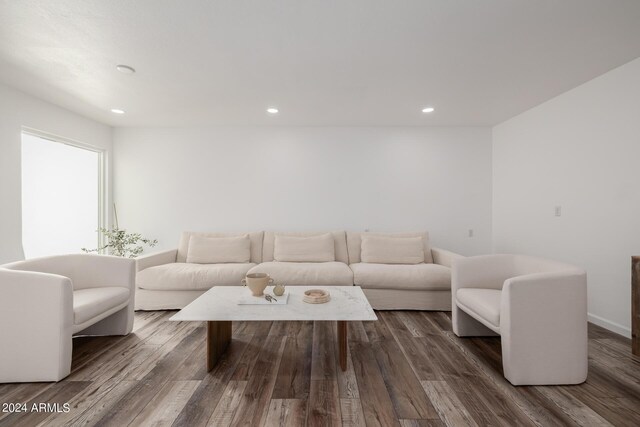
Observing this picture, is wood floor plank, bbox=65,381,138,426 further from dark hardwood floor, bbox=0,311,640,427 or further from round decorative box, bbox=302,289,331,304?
round decorative box, bbox=302,289,331,304

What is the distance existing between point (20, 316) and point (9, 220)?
1.64 meters

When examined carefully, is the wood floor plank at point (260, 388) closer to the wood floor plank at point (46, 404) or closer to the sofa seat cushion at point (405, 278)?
the wood floor plank at point (46, 404)

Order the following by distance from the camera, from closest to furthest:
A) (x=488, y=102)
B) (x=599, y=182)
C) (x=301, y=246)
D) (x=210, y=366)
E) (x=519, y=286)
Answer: (x=519, y=286), (x=210, y=366), (x=599, y=182), (x=488, y=102), (x=301, y=246)

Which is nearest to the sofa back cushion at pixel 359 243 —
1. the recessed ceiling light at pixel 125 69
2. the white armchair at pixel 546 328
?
the white armchair at pixel 546 328

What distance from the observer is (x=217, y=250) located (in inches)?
139

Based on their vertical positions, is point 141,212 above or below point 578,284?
above

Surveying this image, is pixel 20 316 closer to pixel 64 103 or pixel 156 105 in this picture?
pixel 156 105

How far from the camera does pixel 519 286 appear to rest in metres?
1.72

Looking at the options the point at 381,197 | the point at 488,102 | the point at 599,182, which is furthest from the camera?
the point at 381,197

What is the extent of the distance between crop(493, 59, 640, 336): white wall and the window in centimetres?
569

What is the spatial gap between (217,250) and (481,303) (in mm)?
2920

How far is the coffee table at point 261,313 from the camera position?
69.8 inches

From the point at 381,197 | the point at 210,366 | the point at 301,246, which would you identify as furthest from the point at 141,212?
the point at 381,197

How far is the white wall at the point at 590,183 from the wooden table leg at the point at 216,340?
3377mm
